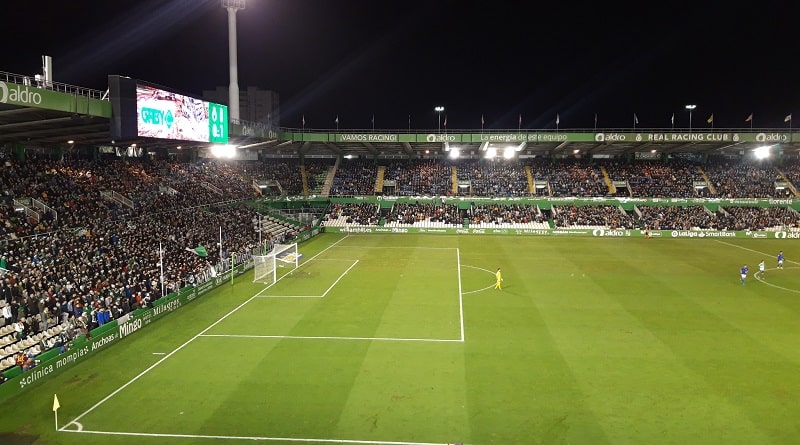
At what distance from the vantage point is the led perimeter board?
2648cm

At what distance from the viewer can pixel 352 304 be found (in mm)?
25812

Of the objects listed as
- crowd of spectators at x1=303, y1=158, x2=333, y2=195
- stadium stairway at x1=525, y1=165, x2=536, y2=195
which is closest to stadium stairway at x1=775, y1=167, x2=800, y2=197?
stadium stairway at x1=525, y1=165, x2=536, y2=195

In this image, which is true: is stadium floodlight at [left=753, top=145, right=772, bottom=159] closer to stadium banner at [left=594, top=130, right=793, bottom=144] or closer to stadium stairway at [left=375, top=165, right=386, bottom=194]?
stadium banner at [left=594, top=130, right=793, bottom=144]

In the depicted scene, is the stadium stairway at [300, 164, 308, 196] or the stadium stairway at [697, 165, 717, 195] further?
the stadium stairway at [300, 164, 308, 196]

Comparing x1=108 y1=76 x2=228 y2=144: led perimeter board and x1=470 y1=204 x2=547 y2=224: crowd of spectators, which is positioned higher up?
→ x1=108 y1=76 x2=228 y2=144: led perimeter board

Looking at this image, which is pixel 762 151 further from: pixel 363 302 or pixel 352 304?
pixel 352 304

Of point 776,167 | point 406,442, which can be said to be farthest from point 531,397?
→ point 776,167

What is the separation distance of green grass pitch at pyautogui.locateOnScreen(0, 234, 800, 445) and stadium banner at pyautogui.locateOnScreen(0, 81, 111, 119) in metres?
10.7

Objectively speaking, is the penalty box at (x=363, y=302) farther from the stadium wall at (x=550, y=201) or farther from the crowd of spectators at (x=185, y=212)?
the stadium wall at (x=550, y=201)

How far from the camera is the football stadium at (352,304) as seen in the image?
46.2ft

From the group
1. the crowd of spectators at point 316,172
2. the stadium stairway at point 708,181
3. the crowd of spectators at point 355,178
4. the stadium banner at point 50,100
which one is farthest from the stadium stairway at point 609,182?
the stadium banner at point 50,100

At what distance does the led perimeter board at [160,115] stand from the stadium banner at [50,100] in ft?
2.56

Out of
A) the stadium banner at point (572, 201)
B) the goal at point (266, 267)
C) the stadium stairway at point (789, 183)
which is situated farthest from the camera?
the stadium stairway at point (789, 183)

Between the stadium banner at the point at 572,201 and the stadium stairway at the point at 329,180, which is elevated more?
the stadium stairway at the point at 329,180
